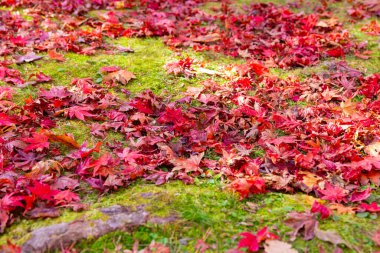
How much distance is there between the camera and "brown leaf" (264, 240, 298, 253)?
253 cm

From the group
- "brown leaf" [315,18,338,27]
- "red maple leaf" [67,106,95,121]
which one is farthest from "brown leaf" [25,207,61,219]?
"brown leaf" [315,18,338,27]

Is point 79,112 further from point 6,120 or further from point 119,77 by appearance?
point 119,77

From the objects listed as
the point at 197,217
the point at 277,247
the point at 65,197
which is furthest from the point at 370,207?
the point at 65,197

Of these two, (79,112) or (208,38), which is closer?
(79,112)

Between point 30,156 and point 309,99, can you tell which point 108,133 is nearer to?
point 30,156

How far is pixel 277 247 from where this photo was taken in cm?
256

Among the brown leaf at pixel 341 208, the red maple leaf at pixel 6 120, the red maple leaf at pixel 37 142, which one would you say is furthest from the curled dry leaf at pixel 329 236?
the red maple leaf at pixel 6 120

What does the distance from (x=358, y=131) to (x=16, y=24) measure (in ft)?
16.0

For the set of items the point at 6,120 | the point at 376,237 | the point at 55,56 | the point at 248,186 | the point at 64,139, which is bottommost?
the point at 376,237

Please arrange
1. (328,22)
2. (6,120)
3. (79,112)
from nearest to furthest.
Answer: (6,120)
(79,112)
(328,22)

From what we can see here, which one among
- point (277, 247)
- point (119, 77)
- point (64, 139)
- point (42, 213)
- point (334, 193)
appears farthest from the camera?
point (119, 77)

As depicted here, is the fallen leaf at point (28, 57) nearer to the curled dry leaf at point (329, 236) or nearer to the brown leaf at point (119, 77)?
the brown leaf at point (119, 77)

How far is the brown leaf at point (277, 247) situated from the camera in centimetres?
253

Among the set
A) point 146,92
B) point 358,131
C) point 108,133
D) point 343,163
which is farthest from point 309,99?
point 108,133
